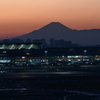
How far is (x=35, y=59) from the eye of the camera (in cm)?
18712

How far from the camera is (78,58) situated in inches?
7854

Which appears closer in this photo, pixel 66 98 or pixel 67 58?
pixel 66 98

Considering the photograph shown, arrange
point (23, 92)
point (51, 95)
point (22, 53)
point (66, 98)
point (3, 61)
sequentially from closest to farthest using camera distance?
point (66, 98) < point (51, 95) < point (23, 92) < point (3, 61) < point (22, 53)

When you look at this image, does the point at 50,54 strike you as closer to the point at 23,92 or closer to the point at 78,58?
the point at 78,58

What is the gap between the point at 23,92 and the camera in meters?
49.3

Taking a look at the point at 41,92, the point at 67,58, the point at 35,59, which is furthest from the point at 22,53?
the point at 41,92

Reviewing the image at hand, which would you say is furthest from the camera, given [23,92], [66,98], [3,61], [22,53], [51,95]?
[22,53]

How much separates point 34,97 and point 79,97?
5237 mm

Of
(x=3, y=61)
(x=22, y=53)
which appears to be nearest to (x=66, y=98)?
(x=3, y=61)

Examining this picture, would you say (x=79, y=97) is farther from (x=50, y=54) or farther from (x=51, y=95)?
(x=50, y=54)

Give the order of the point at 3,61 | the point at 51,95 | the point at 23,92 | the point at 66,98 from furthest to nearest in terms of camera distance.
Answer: the point at 3,61, the point at 23,92, the point at 51,95, the point at 66,98

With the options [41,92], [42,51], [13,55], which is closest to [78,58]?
[42,51]

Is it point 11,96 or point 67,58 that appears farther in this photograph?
point 67,58

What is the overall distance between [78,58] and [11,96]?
15505cm
